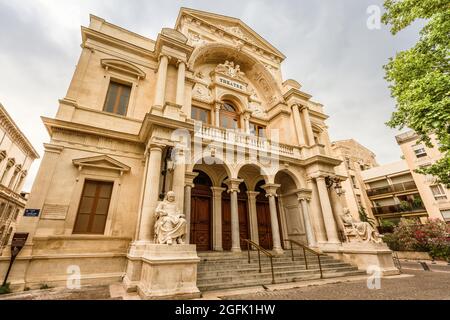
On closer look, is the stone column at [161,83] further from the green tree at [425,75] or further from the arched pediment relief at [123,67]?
the green tree at [425,75]

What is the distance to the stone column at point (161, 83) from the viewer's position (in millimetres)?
8328

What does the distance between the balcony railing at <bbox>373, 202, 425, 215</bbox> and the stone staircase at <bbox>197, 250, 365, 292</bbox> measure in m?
22.5

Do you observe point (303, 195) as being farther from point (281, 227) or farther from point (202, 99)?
point (202, 99)

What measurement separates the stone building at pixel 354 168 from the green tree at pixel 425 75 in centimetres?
1635

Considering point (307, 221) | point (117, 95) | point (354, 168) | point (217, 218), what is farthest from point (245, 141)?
point (354, 168)

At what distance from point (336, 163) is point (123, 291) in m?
10.9

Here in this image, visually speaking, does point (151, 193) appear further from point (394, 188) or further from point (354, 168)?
point (394, 188)

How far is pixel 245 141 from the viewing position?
10180mm

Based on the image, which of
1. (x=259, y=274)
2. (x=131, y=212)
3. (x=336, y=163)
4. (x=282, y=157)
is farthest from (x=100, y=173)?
(x=336, y=163)

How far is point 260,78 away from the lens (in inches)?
573

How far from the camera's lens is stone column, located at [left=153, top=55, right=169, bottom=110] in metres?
8.33

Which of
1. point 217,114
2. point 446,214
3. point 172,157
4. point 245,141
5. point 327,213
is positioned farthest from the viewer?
point 446,214

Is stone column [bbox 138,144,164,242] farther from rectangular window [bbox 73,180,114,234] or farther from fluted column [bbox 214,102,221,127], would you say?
fluted column [bbox 214,102,221,127]

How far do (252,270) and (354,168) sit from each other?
1125 inches
